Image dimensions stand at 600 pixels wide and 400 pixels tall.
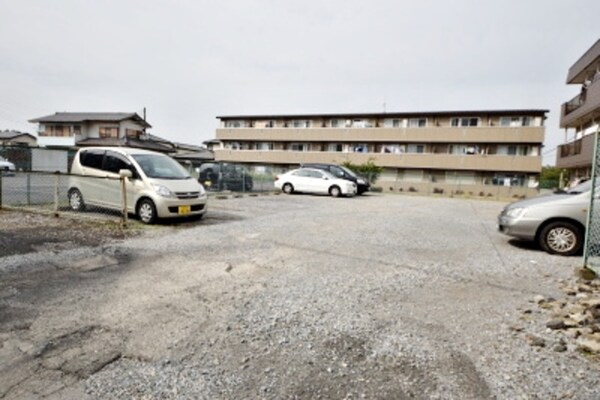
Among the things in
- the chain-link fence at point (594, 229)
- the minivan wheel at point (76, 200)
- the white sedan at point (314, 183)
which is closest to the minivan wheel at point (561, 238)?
the chain-link fence at point (594, 229)

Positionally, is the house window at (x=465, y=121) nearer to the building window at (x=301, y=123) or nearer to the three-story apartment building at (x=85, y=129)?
the building window at (x=301, y=123)

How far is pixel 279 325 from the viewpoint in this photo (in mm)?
3027

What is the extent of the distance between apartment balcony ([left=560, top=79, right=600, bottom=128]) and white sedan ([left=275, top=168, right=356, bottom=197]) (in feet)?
45.8

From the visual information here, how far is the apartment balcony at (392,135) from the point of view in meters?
30.0

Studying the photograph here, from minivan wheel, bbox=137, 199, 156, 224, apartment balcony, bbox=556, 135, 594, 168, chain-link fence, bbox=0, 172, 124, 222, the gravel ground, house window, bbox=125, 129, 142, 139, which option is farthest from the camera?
house window, bbox=125, 129, 142, 139

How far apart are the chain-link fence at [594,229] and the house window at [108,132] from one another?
42.4 metres

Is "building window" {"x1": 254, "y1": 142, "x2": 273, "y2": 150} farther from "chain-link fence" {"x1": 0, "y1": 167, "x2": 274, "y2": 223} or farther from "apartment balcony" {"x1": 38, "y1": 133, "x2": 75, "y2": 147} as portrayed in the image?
"chain-link fence" {"x1": 0, "y1": 167, "x2": 274, "y2": 223}

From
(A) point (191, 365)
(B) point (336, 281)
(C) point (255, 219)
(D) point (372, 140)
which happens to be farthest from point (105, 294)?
(D) point (372, 140)

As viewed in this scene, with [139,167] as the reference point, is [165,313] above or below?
below

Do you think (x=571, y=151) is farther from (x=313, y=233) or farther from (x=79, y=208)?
(x=79, y=208)

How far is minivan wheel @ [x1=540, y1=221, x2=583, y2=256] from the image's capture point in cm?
575

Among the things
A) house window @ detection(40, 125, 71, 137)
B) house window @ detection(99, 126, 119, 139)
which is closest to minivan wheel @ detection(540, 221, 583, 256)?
house window @ detection(99, 126, 119, 139)

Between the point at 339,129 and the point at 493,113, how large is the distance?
47.3 feet

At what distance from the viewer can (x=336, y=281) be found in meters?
4.25
